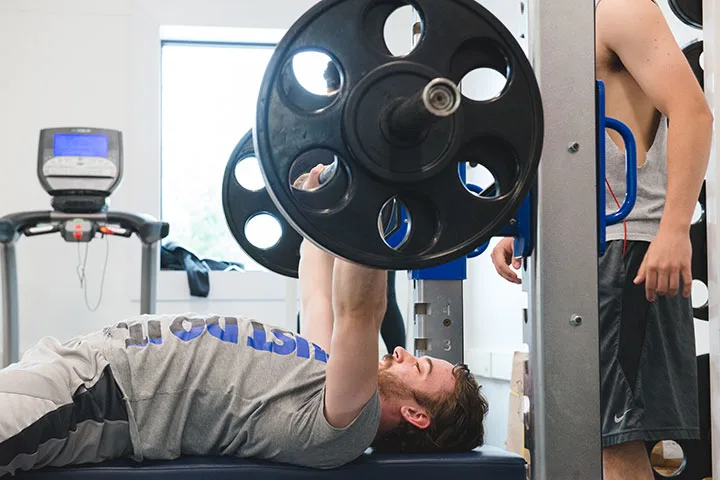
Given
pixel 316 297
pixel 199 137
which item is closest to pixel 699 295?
pixel 316 297

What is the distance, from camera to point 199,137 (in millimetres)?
4816

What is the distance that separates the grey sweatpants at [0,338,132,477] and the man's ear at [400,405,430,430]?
19.6 inches

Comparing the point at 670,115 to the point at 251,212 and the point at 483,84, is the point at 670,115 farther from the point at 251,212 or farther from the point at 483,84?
the point at 483,84

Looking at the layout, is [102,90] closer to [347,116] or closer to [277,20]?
[277,20]

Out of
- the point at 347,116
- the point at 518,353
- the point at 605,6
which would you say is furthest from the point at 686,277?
the point at 518,353

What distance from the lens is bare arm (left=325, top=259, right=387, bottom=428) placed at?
4.23 feet

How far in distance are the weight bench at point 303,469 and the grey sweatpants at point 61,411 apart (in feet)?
0.10

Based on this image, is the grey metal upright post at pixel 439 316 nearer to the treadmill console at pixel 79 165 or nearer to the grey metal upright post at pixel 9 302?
the treadmill console at pixel 79 165

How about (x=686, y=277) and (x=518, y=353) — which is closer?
(x=686, y=277)

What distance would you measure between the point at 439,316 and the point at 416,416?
1.10 ft

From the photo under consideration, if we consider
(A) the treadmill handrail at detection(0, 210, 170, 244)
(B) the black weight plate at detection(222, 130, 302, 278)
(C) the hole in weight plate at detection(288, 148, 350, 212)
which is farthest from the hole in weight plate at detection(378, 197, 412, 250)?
(A) the treadmill handrail at detection(0, 210, 170, 244)

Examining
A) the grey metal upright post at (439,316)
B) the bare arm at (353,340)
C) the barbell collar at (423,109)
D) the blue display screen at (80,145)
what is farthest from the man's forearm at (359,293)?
the blue display screen at (80,145)

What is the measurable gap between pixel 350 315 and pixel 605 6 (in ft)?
2.74

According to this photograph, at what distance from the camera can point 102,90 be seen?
14.9 ft
